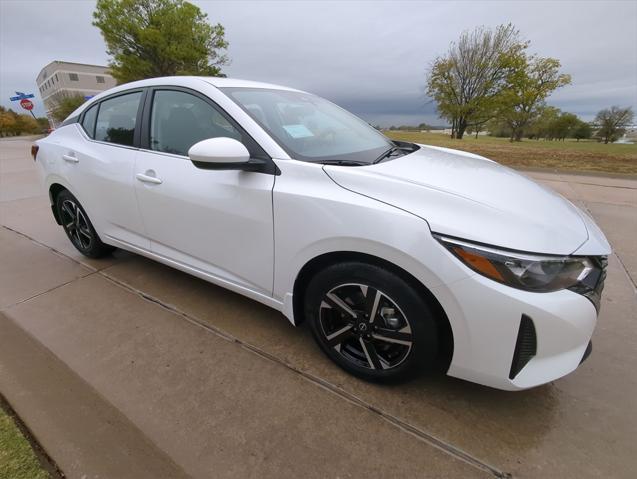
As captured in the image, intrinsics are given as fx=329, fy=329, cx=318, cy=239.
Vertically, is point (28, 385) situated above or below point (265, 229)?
below

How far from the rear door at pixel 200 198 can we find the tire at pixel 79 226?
1039 millimetres

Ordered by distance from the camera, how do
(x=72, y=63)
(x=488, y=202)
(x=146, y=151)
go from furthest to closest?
1. (x=72, y=63)
2. (x=146, y=151)
3. (x=488, y=202)

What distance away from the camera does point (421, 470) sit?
4.47ft

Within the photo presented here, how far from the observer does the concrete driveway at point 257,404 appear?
1.40m

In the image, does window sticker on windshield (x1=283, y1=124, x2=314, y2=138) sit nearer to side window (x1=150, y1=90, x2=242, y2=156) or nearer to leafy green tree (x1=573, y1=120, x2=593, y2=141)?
side window (x1=150, y1=90, x2=242, y2=156)

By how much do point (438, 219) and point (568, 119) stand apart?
74408 millimetres

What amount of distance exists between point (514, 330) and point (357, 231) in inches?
28.7

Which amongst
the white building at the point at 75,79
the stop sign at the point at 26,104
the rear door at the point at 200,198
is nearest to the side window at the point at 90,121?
the rear door at the point at 200,198

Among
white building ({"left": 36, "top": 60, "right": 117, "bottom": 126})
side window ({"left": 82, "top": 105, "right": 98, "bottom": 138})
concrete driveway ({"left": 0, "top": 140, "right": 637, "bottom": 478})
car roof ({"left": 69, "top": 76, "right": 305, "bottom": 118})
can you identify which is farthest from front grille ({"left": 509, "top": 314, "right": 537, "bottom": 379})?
white building ({"left": 36, "top": 60, "right": 117, "bottom": 126})

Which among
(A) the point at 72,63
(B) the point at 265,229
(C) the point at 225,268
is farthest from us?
(A) the point at 72,63

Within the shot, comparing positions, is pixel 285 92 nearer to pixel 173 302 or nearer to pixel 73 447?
pixel 173 302

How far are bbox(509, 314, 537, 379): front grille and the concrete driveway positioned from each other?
39 centimetres

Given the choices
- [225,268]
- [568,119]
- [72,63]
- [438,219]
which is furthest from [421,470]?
[72,63]

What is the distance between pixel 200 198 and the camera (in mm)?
1954
